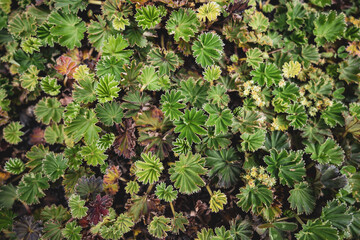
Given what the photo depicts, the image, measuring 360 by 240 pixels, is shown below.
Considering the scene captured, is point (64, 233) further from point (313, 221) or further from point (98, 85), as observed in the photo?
point (313, 221)

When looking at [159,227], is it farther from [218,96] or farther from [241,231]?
[218,96]

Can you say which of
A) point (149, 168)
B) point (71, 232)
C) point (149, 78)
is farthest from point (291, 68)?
point (71, 232)

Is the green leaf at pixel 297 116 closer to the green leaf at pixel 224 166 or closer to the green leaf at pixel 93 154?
the green leaf at pixel 224 166

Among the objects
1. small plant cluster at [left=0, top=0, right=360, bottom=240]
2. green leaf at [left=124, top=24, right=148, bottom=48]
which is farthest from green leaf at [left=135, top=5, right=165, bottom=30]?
green leaf at [left=124, top=24, right=148, bottom=48]

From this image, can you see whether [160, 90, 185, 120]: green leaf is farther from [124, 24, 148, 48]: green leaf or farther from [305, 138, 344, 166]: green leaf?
[305, 138, 344, 166]: green leaf

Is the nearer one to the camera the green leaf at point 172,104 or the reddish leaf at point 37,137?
the green leaf at point 172,104

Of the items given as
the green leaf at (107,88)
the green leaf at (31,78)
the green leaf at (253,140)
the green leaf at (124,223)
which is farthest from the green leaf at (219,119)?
the green leaf at (31,78)
